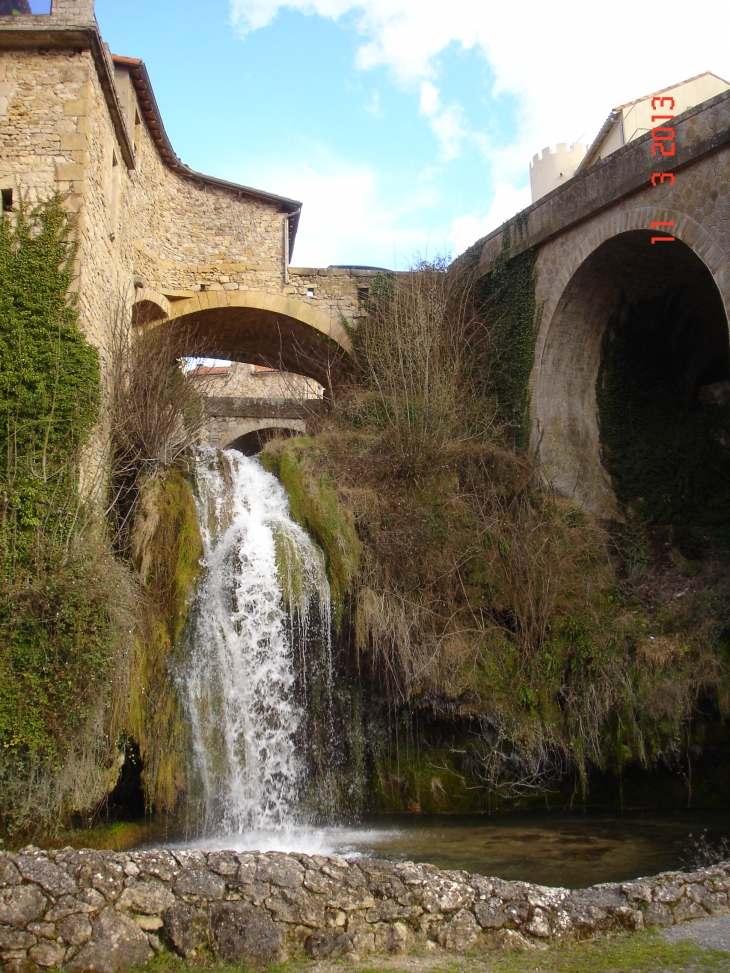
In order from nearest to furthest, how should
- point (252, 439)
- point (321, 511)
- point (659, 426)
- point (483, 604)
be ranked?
1. point (483, 604)
2. point (321, 511)
3. point (659, 426)
4. point (252, 439)

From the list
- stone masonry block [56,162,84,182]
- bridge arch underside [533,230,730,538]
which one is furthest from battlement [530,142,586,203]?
stone masonry block [56,162,84,182]

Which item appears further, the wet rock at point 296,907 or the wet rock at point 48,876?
the wet rock at point 296,907

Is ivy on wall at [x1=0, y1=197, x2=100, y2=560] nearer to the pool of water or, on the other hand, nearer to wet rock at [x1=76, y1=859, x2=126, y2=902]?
the pool of water

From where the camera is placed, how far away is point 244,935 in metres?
3.91

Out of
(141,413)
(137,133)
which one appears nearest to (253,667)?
(141,413)

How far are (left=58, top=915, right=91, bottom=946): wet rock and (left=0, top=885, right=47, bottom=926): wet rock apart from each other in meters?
0.12

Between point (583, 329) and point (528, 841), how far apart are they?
7106mm

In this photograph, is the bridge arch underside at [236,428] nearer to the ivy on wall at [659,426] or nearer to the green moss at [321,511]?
the green moss at [321,511]

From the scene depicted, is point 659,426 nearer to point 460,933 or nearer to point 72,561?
point 72,561

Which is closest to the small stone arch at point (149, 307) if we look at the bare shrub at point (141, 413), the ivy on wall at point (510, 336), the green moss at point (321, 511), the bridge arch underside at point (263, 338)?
the bridge arch underside at point (263, 338)

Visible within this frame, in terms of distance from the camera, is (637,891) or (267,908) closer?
(267,908)

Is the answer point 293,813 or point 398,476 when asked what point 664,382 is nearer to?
point 398,476

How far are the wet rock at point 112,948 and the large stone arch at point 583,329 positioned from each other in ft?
28.4

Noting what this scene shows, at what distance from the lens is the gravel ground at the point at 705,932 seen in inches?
156
